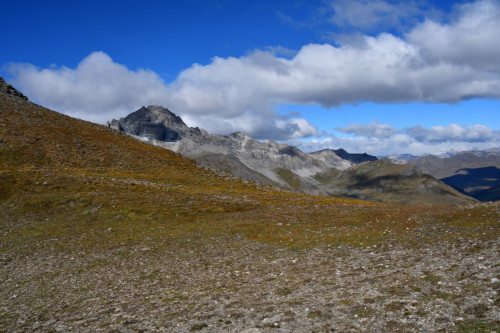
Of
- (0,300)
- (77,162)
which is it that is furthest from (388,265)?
(77,162)

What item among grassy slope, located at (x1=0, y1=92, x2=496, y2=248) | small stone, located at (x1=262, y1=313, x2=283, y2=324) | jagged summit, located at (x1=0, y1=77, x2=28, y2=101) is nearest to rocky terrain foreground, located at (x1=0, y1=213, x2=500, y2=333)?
small stone, located at (x1=262, y1=313, x2=283, y2=324)

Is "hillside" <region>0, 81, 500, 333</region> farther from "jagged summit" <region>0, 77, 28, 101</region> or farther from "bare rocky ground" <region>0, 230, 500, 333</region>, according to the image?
"jagged summit" <region>0, 77, 28, 101</region>

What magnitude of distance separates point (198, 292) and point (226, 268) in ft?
13.4

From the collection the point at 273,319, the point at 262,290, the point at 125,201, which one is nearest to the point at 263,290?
the point at 262,290

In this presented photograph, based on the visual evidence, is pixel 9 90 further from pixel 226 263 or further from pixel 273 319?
pixel 273 319

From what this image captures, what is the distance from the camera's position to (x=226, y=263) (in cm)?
2158

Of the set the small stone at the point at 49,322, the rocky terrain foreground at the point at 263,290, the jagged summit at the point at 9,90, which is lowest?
the small stone at the point at 49,322

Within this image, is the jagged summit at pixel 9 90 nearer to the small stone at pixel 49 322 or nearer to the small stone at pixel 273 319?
the small stone at pixel 49 322

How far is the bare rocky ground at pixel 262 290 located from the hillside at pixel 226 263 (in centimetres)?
8

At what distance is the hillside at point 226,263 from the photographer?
40.7 feet

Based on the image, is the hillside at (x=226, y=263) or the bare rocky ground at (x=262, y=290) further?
the hillside at (x=226, y=263)

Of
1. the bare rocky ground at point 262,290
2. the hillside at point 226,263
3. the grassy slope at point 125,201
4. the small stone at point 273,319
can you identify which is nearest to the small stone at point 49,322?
the hillside at point 226,263

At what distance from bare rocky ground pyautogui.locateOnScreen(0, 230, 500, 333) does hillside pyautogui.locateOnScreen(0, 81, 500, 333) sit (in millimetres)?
76

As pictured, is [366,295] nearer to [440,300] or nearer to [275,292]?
[440,300]
